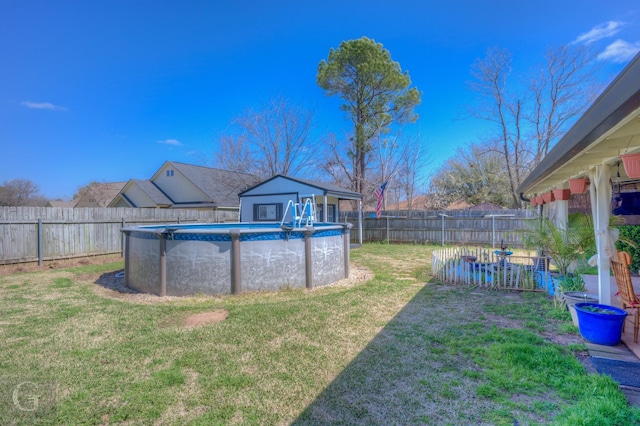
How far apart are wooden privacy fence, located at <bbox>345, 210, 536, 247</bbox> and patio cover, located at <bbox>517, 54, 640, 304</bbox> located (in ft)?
31.1

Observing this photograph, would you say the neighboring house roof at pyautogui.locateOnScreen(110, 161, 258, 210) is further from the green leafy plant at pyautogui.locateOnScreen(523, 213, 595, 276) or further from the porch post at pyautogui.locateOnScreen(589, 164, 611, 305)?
the porch post at pyautogui.locateOnScreen(589, 164, 611, 305)

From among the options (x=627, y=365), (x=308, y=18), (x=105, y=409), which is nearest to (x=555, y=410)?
(x=627, y=365)

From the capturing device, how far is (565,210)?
7820mm

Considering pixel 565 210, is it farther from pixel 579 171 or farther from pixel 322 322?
pixel 322 322

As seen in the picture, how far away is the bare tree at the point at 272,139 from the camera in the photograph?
21.2 m

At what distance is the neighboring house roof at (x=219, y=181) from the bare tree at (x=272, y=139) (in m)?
0.77

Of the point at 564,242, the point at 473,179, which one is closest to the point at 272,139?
the point at 473,179

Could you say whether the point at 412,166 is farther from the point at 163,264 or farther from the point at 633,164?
the point at 633,164

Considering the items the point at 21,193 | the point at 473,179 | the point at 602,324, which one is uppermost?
the point at 21,193

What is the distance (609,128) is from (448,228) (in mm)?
13642

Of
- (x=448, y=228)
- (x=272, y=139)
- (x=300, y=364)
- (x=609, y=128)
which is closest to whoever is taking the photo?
(x=609, y=128)

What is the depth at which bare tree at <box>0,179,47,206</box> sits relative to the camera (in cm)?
3528

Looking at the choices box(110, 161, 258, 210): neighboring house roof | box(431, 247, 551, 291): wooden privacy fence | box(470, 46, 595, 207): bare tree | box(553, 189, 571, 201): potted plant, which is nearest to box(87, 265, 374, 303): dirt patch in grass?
box(431, 247, 551, 291): wooden privacy fence

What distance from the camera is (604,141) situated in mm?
3328
